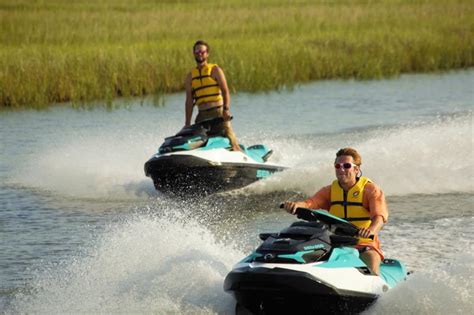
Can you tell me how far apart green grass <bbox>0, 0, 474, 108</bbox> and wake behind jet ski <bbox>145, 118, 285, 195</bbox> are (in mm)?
9289

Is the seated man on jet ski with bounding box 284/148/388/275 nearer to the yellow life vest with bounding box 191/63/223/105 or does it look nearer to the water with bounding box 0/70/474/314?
the water with bounding box 0/70/474/314

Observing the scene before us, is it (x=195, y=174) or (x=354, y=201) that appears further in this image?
(x=195, y=174)

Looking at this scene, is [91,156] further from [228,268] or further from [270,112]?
[228,268]

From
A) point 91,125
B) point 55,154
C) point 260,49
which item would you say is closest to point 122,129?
point 91,125

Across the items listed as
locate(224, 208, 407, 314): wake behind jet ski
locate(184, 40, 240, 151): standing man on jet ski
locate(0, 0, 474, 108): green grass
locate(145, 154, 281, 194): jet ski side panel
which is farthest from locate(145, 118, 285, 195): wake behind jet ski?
locate(0, 0, 474, 108): green grass

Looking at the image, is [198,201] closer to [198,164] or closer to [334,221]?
[198,164]

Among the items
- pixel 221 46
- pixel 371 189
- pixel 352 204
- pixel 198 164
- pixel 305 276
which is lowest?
pixel 221 46

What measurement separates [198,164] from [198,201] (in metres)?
Result: 0.49

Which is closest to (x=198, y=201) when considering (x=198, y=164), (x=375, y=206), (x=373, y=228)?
(x=198, y=164)

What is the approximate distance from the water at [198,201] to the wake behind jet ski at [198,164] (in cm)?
22

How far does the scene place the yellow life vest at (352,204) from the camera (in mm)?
7363

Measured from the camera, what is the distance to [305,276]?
6422mm

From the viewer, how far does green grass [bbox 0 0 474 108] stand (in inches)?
870

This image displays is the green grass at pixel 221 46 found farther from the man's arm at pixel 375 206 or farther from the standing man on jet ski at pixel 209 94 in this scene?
the man's arm at pixel 375 206
